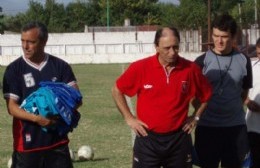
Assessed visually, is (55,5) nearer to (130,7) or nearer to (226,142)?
A: (130,7)

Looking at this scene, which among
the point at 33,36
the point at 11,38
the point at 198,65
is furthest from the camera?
the point at 11,38

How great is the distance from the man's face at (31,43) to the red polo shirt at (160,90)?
786 millimetres

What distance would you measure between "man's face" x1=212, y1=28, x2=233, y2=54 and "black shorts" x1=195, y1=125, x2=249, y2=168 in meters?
0.79

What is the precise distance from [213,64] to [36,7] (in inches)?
3192

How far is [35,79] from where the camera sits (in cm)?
596

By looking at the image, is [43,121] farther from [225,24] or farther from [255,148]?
[255,148]

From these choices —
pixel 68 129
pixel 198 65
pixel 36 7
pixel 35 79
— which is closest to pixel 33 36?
pixel 35 79

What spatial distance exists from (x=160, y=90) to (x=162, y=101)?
0.10 m

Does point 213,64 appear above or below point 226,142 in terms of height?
above

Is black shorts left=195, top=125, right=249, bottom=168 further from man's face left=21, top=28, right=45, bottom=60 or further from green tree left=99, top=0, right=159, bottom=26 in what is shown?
green tree left=99, top=0, right=159, bottom=26

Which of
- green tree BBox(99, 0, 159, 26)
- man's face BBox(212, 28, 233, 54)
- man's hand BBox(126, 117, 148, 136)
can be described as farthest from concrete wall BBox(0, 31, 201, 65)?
man's hand BBox(126, 117, 148, 136)

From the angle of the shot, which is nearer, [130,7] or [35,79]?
[35,79]

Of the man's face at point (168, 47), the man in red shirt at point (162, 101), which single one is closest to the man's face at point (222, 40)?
the man in red shirt at point (162, 101)

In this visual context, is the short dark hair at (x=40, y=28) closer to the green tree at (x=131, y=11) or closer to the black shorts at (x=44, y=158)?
the black shorts at (x=44, y=158)
